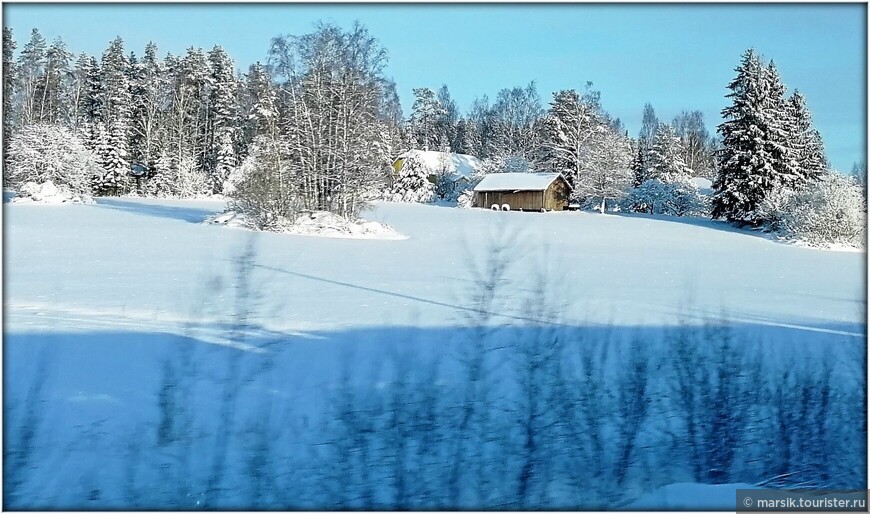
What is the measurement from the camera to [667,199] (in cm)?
5122

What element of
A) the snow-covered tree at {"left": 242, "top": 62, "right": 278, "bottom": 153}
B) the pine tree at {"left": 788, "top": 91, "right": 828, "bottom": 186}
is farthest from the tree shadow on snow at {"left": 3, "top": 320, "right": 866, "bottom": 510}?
the pine tree at {"left": 788, "top": 91, "right": 828, "bottom": 186}

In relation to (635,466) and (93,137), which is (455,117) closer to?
(93,137)

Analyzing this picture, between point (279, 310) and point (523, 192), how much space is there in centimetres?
4344

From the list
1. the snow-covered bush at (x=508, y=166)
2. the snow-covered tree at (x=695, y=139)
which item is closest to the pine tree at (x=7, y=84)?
the snow-covered bush at (x=508, y=166)

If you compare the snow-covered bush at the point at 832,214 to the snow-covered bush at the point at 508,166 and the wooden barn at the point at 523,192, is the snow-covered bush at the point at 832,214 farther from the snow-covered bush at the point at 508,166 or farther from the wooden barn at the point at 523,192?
the snow-covered bush at the point at 508,166

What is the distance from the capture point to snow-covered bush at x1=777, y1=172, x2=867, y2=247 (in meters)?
30.6

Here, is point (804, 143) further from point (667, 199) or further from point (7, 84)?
point (7, 84)

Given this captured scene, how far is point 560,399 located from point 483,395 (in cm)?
86

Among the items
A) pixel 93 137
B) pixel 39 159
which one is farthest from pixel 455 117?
pixel 39 159

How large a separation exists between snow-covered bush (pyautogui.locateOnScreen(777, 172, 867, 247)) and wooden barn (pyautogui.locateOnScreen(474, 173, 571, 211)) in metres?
21.1

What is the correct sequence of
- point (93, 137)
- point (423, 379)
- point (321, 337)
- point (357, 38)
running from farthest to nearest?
point (93, 137)
point (357, 38)
point (321, 337)
point (423, 379)

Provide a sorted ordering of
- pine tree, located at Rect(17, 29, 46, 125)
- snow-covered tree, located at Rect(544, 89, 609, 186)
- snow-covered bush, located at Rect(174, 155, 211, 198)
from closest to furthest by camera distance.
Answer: pine tree, located at Rect(17, 29, 46, 125) → snow-covered bush, located at Rect(174, 155, 211, 198) → snow-covered tree, located at Rect(544, 89, 609, 186)

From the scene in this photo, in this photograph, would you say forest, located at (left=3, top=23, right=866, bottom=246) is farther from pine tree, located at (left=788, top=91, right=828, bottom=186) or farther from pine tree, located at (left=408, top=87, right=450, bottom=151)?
pine tree, located at (left=408, top=87, right=450, bottom=151)

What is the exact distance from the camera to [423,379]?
638 centimetres
